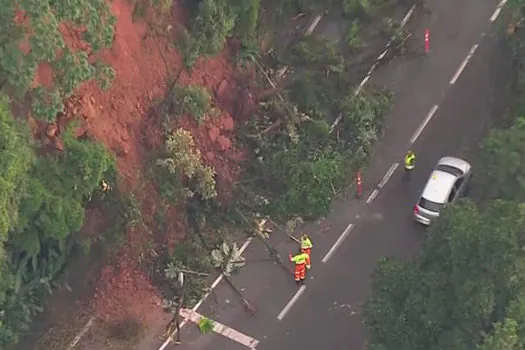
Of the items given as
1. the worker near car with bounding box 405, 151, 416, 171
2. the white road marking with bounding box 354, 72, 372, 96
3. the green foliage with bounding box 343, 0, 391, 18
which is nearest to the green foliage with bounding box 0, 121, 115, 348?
the white road marking with bounding box 354, 72, 372, 96

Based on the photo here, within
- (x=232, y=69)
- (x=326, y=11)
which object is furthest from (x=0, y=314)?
(x=326, y=11)

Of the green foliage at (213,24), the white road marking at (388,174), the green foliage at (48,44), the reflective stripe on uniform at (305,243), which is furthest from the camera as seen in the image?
the white road marking at (388,174)

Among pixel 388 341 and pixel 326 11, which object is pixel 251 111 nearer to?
pixel 326 11

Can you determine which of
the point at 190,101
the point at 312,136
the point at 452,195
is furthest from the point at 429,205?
the point at 190,101

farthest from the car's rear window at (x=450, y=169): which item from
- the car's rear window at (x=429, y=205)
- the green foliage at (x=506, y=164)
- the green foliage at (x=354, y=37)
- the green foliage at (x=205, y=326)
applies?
the green foliage at (x=205, y=326)

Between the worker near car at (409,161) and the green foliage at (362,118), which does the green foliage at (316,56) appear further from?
the worker near car at (409,161)

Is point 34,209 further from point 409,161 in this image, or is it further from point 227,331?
point 409,161
